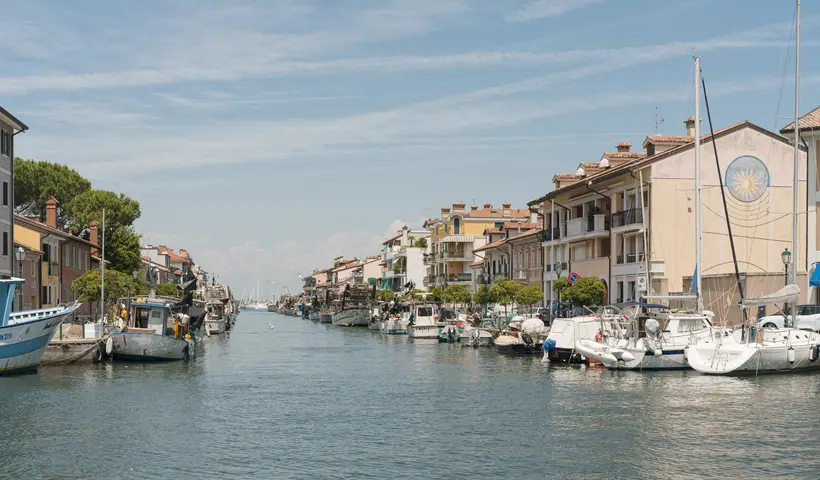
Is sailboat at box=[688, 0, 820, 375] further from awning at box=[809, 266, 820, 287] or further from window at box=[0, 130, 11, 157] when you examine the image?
window at box=[0, 130, 11, 157]

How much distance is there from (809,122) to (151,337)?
110 feet

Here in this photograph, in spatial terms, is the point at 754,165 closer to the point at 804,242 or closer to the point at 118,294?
the point at 804,242

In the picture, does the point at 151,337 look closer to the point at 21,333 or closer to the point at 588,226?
the point at 21,333

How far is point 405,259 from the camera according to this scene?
447 ft

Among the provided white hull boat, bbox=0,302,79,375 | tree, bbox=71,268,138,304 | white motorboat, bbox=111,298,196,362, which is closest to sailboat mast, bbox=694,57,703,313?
white motorboat, bbox=111,298,196,362

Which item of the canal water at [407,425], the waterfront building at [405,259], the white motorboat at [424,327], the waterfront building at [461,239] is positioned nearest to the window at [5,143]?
the canal water at [407,425]

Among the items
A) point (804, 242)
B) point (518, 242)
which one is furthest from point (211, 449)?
point (518, 242)

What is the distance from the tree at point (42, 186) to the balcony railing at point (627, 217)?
49.8m

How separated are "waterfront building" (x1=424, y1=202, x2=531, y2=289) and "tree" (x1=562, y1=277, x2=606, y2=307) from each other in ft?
156

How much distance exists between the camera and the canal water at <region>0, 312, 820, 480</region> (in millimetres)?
22047

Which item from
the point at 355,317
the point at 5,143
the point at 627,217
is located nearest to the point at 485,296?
the point at 627,217

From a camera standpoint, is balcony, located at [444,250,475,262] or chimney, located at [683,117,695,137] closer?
chimney, located at [683,117,695,137]

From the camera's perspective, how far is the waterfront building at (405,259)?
440ft

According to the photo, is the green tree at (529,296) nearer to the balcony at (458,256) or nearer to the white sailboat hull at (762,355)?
the white sailboat hull at (762,355)
